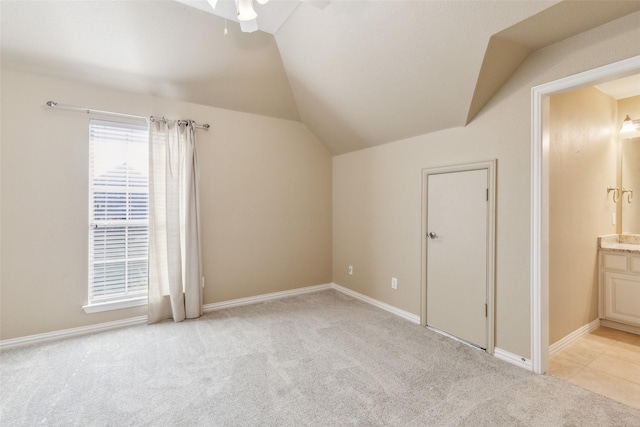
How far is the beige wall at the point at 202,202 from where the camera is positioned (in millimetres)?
2568

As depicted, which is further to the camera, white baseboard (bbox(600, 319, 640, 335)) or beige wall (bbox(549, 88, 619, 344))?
white baseboard (bbox(600, 319, 640, 335))

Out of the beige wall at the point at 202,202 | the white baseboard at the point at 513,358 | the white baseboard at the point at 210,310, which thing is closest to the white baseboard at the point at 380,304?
the white baseboard at the point at 210,310

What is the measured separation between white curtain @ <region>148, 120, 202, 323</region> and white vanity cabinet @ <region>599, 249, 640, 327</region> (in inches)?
167

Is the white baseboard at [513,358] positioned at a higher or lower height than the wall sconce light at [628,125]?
lower

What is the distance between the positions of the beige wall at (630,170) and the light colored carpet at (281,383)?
2302 millimetres

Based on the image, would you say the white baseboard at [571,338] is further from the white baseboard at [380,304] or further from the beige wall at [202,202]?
the beige wall at [202,202]

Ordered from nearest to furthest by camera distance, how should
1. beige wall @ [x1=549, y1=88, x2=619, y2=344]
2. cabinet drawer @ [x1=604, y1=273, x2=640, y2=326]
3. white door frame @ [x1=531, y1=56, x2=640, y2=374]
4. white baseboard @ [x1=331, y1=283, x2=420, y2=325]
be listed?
white door frame @ [x1=531, y1=56, x2=640, y2=374]
beige wall @ [x1=549, y1=88, x2=619, y2=344]
cabinet drawer @ [x1=604, y1=273, x2=640, y2=326]
white baseboard @ [x1=331, y1=283, x2=420, y2=325]

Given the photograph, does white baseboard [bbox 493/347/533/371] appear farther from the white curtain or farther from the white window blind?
the white window blind

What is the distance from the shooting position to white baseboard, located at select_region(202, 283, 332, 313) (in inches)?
137

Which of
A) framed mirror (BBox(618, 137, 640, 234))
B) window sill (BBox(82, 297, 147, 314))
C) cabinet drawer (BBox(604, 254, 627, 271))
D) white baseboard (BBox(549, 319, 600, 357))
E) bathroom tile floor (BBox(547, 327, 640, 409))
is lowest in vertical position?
bathroom tile floor (BBox(547, 327, 640, 409))

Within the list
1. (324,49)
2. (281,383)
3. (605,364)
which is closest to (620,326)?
(605,364)

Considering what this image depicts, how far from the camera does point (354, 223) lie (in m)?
4.01

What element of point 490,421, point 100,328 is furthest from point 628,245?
point 100,328

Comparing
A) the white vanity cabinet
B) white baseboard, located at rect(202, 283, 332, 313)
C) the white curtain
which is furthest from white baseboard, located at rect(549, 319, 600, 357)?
the white curtain
